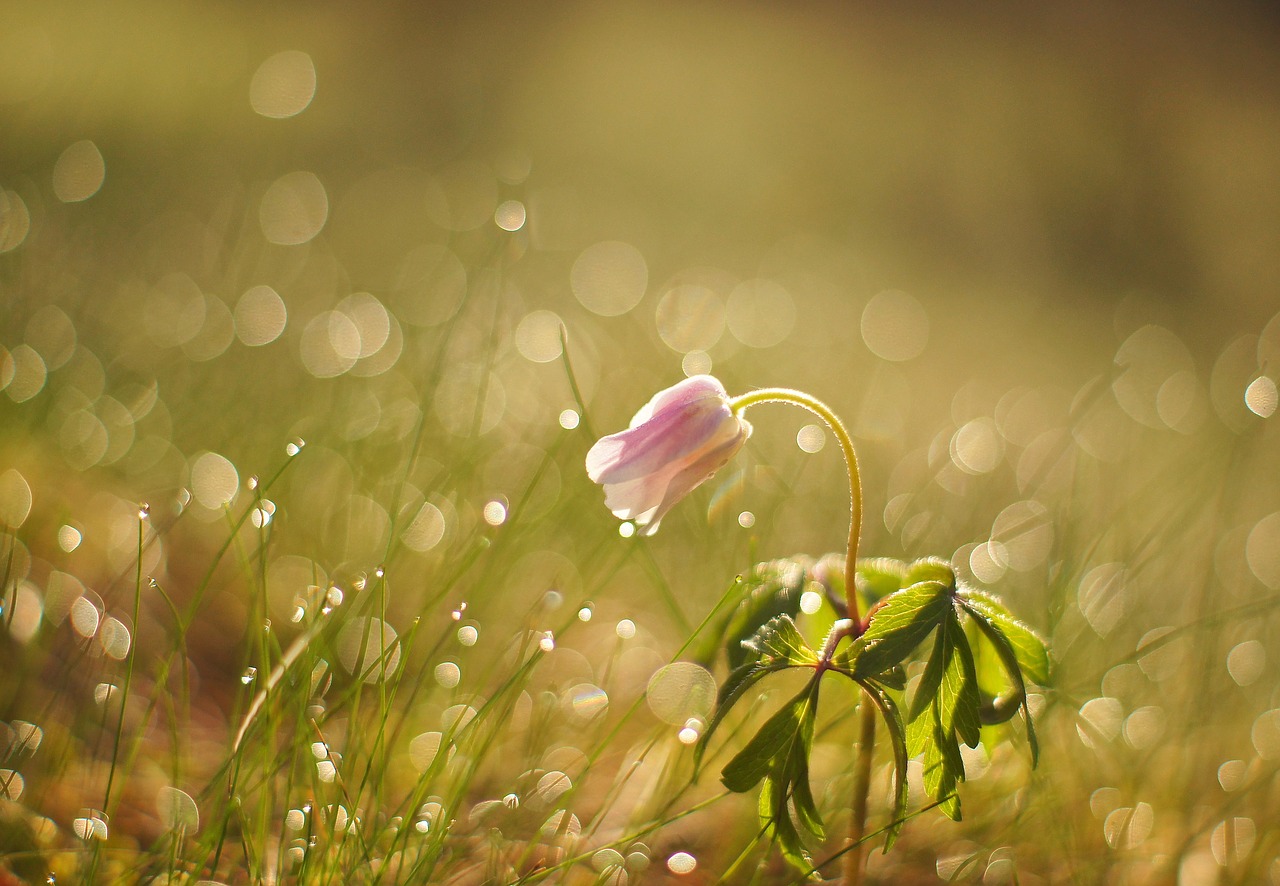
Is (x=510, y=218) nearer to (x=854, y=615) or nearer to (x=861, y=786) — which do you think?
(x=854, y=615)

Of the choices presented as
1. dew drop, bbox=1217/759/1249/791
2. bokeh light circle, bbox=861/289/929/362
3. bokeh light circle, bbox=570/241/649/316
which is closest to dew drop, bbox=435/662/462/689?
dew drop, bbox=1217/759/1249/791

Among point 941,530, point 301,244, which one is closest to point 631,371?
point 941,530

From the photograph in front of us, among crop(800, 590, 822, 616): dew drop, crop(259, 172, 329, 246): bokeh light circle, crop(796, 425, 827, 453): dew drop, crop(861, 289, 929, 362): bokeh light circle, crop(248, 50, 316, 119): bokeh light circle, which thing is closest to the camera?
crop(800, 590, 822, 616): dew drop

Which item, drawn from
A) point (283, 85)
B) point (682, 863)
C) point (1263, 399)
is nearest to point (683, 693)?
point (682, 863)

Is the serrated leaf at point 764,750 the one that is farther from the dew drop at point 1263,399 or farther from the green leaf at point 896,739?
the dew drop at point 1263,399

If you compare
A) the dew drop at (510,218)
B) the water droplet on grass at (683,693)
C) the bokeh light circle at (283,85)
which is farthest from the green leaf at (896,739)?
the bokeh light circle at (283,85)

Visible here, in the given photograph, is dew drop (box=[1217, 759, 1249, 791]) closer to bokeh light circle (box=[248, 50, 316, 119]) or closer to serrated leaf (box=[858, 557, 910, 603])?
serrated leaf (box=[858, 557, 910, 603])
